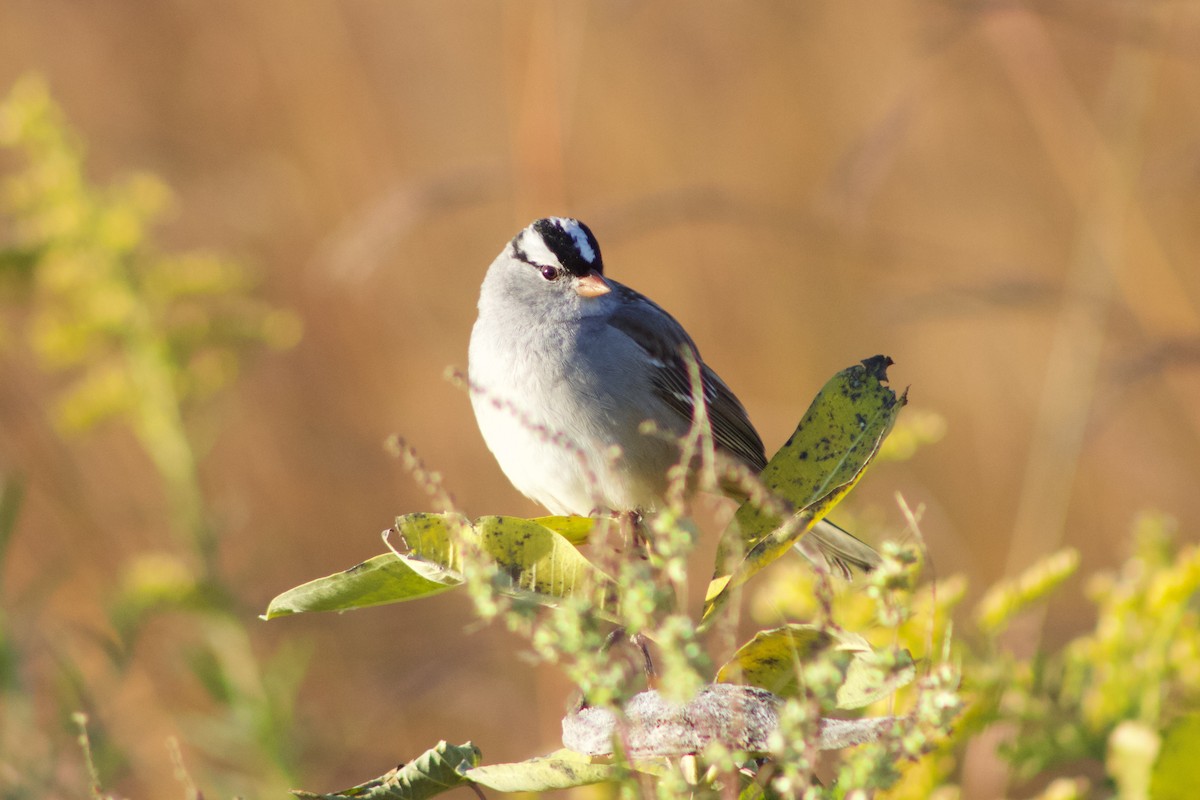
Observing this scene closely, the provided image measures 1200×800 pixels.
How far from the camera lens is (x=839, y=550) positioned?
6.62ft

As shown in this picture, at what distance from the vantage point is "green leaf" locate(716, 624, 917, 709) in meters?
0.87

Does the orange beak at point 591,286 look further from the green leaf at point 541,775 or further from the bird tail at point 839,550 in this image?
the green leaf at point 541,775

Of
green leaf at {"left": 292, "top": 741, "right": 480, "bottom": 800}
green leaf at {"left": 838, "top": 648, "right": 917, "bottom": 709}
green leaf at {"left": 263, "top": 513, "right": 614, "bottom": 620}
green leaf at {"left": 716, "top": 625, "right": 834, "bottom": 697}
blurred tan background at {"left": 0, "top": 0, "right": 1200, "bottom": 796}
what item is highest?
blurred tan background at {"left": 0, "top": 0, "right": 1200, "bottom": 796}

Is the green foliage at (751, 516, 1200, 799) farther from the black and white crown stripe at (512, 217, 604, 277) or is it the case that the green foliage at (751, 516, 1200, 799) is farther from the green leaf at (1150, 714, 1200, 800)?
the black and white crown stripe at (512, 217, 604, 277)

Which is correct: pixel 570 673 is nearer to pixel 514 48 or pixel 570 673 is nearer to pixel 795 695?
pixel 795 695

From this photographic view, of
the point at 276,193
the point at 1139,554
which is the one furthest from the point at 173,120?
the point at 1139,554

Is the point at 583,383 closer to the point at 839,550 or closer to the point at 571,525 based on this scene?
the point at 839,550

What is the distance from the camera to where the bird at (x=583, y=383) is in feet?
6.73

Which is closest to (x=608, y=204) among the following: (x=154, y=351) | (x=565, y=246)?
(x=565, y=246)

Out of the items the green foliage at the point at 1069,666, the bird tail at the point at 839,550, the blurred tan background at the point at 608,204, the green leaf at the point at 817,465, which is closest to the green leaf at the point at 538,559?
the green leaf at the point at 817,465

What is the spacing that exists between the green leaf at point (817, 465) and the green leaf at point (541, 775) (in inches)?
6.8

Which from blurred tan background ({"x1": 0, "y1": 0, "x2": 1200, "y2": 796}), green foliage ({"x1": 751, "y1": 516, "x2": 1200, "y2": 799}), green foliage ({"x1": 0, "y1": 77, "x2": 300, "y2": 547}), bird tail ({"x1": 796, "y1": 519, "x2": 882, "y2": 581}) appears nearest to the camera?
green foliage ({"x1": 751, "y1": 516, "x2": 1200, "y2": 799})

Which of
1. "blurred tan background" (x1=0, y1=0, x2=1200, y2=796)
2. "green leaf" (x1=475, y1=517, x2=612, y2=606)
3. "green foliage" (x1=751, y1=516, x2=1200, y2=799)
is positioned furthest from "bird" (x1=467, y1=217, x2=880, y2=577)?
"blurred tan background" (x1=0, y1=0, x2=1200, y2=796)

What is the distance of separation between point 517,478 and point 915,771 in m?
0.93
